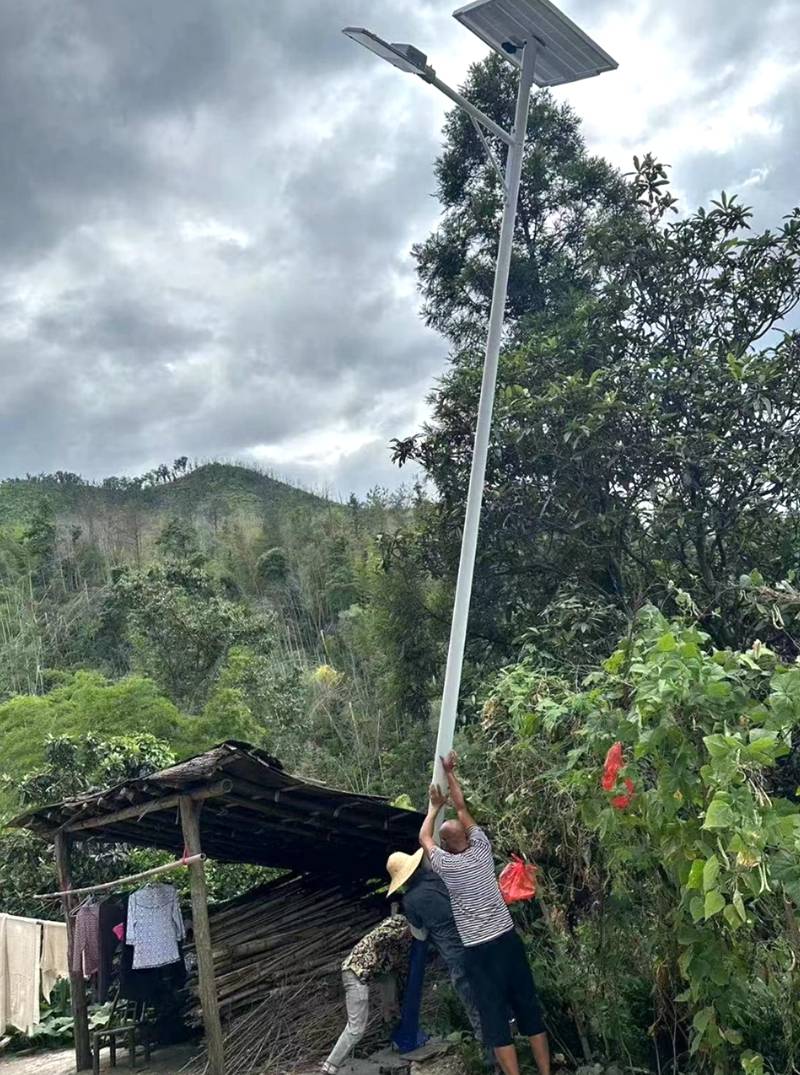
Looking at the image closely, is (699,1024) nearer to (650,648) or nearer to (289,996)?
(650,648)

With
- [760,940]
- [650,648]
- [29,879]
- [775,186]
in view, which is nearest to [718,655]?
[650,648]

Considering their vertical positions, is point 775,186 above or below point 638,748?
above

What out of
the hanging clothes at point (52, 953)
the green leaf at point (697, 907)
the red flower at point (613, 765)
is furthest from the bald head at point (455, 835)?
the hanging clothes at point (52, 953)

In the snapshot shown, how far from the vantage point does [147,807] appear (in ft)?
21.0

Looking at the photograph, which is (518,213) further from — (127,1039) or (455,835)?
(127,1039)

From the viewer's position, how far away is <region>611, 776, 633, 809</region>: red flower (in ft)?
12.3

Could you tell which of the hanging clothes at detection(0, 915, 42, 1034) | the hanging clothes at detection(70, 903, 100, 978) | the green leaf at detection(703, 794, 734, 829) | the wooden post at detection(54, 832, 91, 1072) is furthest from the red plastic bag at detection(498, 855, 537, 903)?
the hanging clothes at detection(0, 915, 42, 1034)

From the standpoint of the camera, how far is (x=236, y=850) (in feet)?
27.2

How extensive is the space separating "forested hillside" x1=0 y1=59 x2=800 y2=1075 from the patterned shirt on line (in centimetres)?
84

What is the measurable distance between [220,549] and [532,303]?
2183 cm

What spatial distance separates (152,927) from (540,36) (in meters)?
6.47

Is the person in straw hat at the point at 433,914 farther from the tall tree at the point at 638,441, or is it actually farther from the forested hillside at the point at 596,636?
the tall tree at the point at 638,441

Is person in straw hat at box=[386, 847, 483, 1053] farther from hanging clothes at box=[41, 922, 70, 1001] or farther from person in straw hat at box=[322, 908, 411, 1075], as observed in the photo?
hanging clothes at box=[41, 922, 70, 1001]

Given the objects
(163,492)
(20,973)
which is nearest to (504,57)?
(20,973)
